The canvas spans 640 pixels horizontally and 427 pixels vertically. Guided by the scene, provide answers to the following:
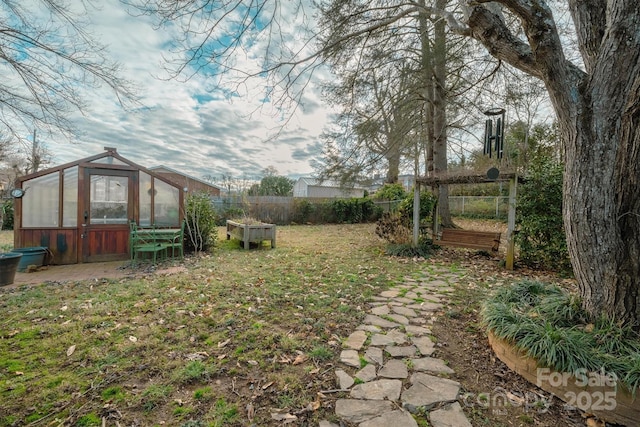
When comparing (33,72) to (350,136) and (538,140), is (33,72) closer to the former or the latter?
(350,136)

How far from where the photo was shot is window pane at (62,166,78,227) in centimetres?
602

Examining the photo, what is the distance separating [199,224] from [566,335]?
24.3 feet

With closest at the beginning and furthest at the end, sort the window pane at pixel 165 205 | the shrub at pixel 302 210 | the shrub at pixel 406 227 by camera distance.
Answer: the window pane at pixel 165 205 < the shrub at pixel 406 227 < the shrub at pixel 302 210

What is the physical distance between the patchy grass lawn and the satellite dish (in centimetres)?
314

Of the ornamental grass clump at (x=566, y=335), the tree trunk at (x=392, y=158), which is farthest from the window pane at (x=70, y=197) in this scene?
the tree trunk at (x=392, y=158)

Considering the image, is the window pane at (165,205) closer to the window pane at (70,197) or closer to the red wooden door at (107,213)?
A: the red wooden door at (107,213)

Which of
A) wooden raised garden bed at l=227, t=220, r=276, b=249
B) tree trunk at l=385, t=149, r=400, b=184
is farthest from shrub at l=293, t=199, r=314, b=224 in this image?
wooden raised garden bed at l=227, t=220, r=276, b=249

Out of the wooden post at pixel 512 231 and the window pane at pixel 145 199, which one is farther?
the window pane at pixel 145 199

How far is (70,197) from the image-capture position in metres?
6.09

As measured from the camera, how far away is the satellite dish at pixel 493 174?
5527 mm

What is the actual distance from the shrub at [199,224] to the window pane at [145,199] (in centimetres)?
84

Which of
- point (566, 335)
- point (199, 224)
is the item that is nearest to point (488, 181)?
point (566, 335)

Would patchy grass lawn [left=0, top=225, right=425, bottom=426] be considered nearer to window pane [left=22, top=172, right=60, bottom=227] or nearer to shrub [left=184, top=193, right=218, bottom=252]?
window pane [left=22, top=172, right=60, bottom=227]

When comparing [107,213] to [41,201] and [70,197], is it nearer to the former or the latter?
[70,197]
